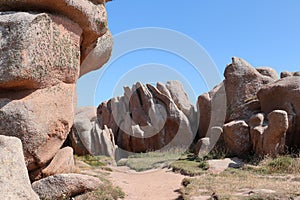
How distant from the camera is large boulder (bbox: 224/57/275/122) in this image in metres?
15.9

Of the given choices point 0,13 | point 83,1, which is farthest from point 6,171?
point 83,1

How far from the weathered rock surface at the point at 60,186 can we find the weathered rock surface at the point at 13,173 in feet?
10.5

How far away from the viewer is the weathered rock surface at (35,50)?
687 cm

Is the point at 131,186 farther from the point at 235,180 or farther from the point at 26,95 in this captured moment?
the point at 26,95

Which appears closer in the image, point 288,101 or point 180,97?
point 288,101

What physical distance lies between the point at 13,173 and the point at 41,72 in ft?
13.7

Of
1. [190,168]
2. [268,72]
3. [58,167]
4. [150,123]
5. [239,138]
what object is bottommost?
[150,123]

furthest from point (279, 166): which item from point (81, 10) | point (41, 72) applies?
point (41, 72)

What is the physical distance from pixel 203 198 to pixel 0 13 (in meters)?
6.00

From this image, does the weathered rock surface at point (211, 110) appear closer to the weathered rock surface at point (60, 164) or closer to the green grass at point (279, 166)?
the green grass at point (279, 166)

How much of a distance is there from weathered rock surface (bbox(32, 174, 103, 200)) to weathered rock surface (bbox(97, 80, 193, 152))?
12.8 meters

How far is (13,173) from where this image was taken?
354cm

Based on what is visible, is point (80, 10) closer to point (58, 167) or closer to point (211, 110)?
point (58, 167)

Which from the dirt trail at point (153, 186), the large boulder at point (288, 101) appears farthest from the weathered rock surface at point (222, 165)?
the large boulder at point (288, 101)
